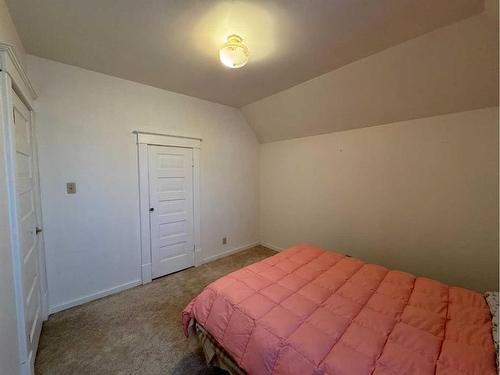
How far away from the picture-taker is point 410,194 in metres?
2.44

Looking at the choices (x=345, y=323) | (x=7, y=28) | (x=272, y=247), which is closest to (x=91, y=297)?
(x=7, y=28)

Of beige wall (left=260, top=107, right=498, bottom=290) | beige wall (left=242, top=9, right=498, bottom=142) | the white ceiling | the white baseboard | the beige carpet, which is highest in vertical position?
the white ceiling

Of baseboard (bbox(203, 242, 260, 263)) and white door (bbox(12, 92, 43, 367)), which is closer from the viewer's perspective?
white door (bbox(12, 92, 43, 367))

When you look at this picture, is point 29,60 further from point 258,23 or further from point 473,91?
point 473,91

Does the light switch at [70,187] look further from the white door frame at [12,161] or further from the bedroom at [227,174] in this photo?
the white door frame at [12,161]

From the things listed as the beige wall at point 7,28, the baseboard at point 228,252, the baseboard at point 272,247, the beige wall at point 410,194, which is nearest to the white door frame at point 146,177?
the baseboard at point 228,252

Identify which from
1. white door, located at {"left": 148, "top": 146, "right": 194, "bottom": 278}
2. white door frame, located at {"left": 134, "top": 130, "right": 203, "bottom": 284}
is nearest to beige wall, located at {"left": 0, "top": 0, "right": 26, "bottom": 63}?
white door frame, located at {"left": 134, "top": 130, "right": 203, "bottom": 284}

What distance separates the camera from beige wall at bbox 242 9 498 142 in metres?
1.68

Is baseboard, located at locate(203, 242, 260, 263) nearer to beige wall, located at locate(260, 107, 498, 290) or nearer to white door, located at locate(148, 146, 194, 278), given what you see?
white door, located at locate(148, 146, 194, 278)

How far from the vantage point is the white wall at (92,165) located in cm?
212

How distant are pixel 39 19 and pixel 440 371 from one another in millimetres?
3228

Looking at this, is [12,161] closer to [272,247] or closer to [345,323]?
[345,323]

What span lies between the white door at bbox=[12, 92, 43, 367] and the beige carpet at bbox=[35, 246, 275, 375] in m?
0.17

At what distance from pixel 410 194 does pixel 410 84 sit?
1.19 metres
